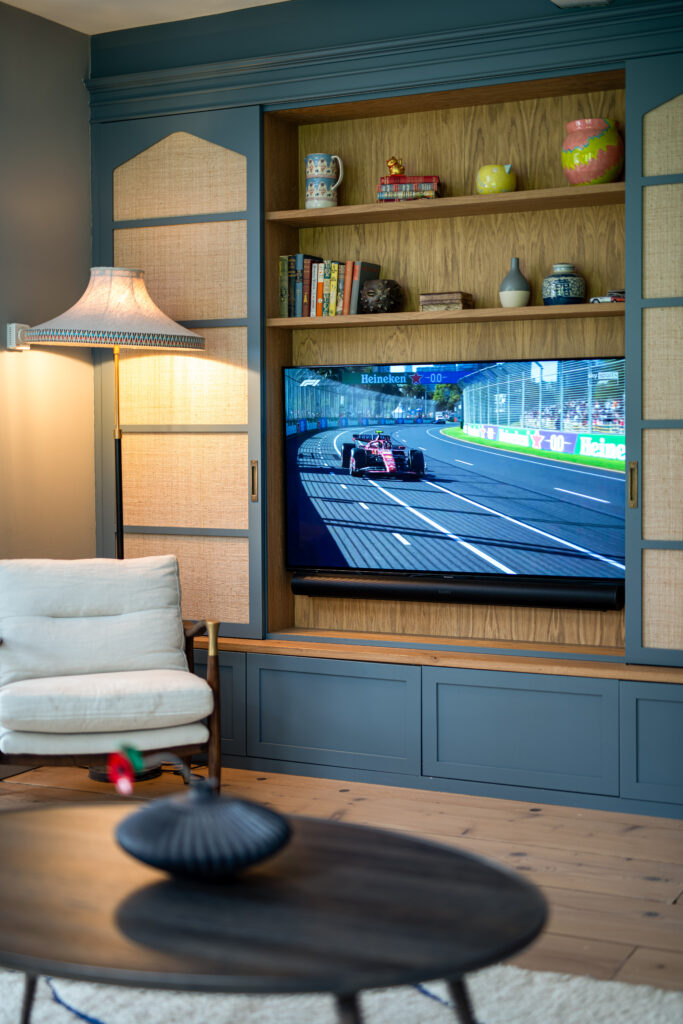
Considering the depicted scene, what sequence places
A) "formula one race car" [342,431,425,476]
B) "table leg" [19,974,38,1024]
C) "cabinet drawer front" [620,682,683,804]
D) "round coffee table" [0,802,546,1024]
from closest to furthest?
1. "round coffee table" [0,802,546,1024]
2. "table leg" [19,974,38,1024]
3. "cabinet drawer front" [620,682,683,804]
4. "formula one race car" [342,431,425,476]

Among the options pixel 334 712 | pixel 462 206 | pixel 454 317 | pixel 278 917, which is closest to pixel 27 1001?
pixel 278 917

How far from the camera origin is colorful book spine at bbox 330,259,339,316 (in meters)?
4.14

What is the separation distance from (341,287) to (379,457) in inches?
26.7

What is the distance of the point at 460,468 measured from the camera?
4039mm

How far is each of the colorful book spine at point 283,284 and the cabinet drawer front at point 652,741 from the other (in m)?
1.94

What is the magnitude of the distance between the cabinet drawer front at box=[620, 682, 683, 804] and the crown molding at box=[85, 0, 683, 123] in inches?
83.7

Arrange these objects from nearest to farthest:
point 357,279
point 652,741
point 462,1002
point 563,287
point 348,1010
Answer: point 348,1010 < point 462,1002 < point 652,741 < point 563,287 < point 357,279

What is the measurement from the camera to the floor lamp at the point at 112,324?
384 centimetres

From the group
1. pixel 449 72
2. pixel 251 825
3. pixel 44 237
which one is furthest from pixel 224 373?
pixel 251 825

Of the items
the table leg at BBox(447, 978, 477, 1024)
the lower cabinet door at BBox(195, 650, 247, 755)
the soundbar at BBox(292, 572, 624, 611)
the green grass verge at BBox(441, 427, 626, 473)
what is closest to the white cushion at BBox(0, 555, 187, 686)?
the lower cabinet door at BBox(195, 650, 247, 755)

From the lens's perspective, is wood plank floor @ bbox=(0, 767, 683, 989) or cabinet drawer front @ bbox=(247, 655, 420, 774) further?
cabinet drawer front @ bbox=(247, 655, 420, 774)

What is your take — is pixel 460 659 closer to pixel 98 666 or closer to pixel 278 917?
pixel 98 666

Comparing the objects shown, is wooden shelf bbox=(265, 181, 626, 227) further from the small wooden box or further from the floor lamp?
the floor lamp

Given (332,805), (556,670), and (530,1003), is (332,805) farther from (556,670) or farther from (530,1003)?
(530,1003)
